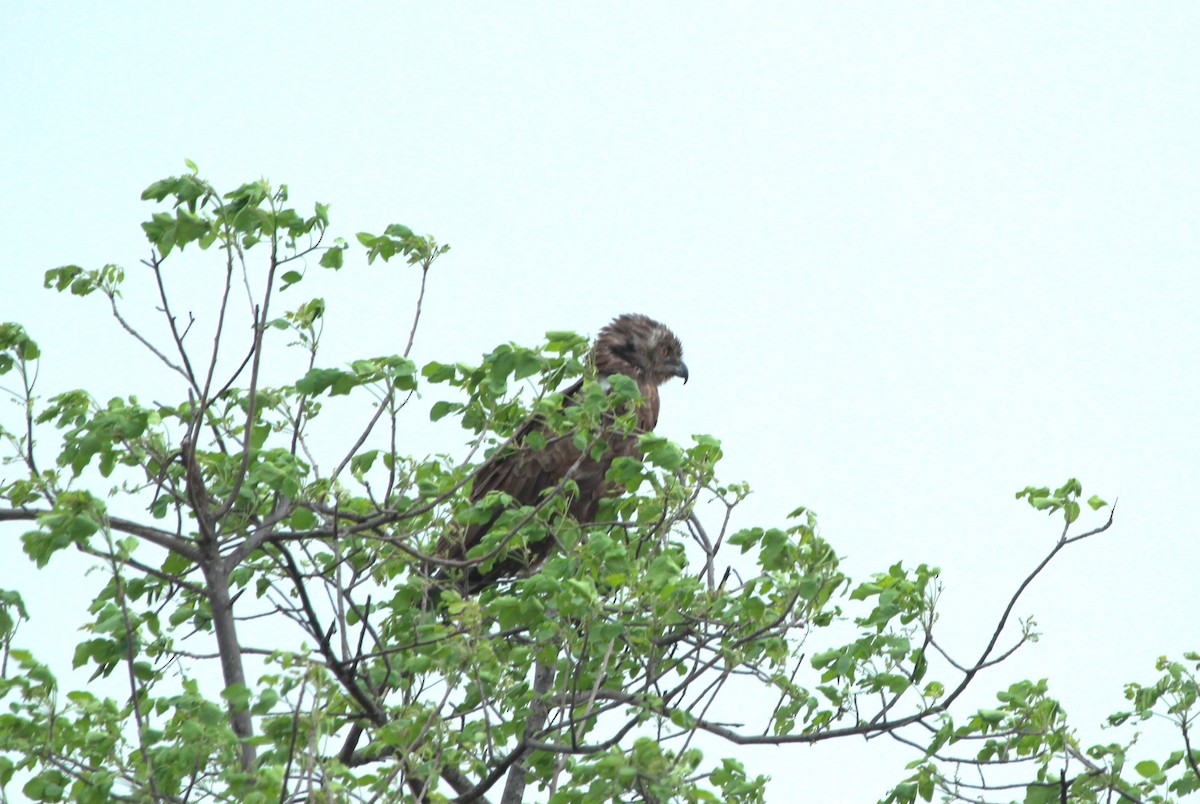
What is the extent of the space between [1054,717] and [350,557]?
3.96 m

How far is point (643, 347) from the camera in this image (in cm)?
1137

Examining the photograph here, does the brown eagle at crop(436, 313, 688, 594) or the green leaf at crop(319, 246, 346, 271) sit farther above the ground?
the brown eagle at crop(436, 313, 688, 594)

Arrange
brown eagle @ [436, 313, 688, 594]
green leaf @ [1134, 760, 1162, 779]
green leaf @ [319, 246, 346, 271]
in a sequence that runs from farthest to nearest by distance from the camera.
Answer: brown eagle @ [436, 313, 688, 594], green leaf @ [1134, 760, 1162, 779], green leaf @ [319, 246, 346, 271]

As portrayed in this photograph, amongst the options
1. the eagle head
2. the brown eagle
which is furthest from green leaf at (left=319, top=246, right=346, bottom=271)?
the eagle head

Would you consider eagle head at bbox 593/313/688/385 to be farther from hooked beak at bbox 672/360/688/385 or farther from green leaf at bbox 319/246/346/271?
green leaf at bbox 319/246/346/271

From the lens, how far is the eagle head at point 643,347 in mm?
11352

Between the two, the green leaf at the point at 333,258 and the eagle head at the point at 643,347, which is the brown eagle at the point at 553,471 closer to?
the eagle head at the point at 643,347

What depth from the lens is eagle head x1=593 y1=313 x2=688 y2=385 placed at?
1135 cm

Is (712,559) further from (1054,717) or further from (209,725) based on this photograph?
(209,725)

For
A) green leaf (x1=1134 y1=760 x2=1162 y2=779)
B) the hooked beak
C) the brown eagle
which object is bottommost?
green leaf (x1=1134 y1=760 x2=1162 y2=779)

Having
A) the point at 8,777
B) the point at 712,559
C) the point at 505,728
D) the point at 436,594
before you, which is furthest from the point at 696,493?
the point at 8,777

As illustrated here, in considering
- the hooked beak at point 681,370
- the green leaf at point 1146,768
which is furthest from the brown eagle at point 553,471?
the green leaf at point 1146,768

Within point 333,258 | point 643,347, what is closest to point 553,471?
point 643,347

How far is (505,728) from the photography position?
8.08 metres
